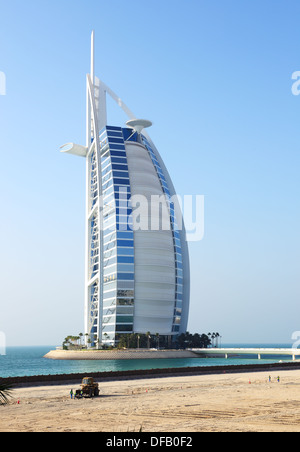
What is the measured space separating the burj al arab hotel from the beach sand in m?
106

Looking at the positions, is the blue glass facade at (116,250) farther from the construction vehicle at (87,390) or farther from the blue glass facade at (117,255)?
the construction vehicle at (87,390)

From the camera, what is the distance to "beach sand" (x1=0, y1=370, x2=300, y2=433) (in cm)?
2988

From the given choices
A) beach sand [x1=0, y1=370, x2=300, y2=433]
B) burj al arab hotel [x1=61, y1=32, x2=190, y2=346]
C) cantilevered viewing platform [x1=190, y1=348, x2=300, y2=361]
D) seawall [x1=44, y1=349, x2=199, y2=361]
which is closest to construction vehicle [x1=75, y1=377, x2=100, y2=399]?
beach sand [x1=0, y1=370, x2=300, y2=433]

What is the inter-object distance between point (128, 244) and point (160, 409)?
131 metres

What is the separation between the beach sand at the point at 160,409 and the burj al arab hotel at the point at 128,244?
349 feet

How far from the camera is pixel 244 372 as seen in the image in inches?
3305

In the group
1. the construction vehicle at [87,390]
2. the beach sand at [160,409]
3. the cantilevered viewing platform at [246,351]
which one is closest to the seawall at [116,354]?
the cantilevered viewing platform at [246,351]

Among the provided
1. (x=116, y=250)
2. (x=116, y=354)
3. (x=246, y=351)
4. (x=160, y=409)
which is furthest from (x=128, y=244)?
(x=160, y=409)

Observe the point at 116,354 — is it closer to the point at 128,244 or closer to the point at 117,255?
the point at 117,255

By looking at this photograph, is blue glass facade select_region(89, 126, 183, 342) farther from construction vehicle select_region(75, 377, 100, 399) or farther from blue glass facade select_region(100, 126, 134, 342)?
construction vehicle select_region(75, 377, 100, 399)
